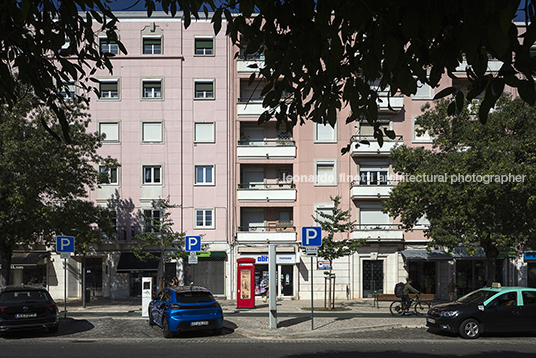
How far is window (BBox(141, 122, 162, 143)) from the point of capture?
106ft

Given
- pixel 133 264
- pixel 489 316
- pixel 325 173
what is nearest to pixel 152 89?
pixel 133 264

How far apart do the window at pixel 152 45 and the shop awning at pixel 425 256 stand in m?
19.9

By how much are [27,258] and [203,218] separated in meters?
10.9

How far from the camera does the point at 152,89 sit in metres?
32.7

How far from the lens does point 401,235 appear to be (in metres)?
30.5

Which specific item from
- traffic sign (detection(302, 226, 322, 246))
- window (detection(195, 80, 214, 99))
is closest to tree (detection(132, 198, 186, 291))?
window (detection(195, 80, 214, 99))

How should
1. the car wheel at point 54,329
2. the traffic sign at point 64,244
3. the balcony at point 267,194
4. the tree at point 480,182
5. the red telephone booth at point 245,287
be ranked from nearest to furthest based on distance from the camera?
the car wheel at point 54,329
the traffic sign at point 64,244
the tree at point 480,182
the red telephone booth at point 245,287
the balcony at point 267,194

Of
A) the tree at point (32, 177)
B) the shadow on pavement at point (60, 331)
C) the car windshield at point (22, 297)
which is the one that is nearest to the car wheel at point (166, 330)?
the shadow on pavement at point (60, 331)

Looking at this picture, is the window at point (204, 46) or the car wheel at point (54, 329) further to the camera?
the window at point (204, 46)

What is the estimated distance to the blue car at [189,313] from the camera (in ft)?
48.4

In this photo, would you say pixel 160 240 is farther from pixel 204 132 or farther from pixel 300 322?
pixel 300 322

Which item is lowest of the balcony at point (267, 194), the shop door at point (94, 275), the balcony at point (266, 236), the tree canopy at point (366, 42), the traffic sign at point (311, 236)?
the shop door at point (94, 275)

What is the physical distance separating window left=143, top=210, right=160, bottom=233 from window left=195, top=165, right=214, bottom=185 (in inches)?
128

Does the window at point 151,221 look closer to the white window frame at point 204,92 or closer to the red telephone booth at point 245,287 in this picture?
the red telephone booth at point 245,287
